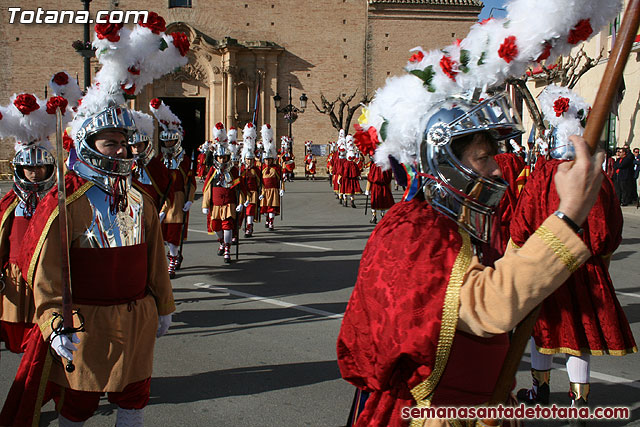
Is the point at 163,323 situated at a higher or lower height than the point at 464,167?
lower

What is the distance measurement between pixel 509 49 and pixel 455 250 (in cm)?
80

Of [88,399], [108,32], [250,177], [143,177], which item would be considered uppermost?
[108,32]

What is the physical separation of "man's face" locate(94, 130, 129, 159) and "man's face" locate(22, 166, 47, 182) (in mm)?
2195

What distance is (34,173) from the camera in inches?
208

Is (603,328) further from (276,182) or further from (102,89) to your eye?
(276,182)

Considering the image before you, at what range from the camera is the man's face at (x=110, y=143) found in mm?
3422

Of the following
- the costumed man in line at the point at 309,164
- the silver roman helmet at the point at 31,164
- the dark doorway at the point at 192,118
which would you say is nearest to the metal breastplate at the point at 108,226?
the silver roman helmet at the point at 31,164

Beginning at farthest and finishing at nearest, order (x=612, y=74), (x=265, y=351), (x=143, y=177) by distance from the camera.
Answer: (x=143, y=177)
(x=265, y=351)
(x=612, y=74)

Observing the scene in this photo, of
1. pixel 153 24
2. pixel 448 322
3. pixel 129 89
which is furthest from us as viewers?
pixel 153 24

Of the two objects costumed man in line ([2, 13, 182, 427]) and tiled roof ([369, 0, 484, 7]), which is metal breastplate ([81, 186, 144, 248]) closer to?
costumed man in line ([2, 13, 182, 427])

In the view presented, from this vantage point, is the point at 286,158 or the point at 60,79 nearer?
the point at 60,79

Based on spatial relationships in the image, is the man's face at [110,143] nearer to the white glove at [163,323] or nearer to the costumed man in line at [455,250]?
the white glove at [163,323]

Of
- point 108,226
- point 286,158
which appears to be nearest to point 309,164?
point 286,158

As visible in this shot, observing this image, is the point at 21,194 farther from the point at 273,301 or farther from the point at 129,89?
the point at 273,301
